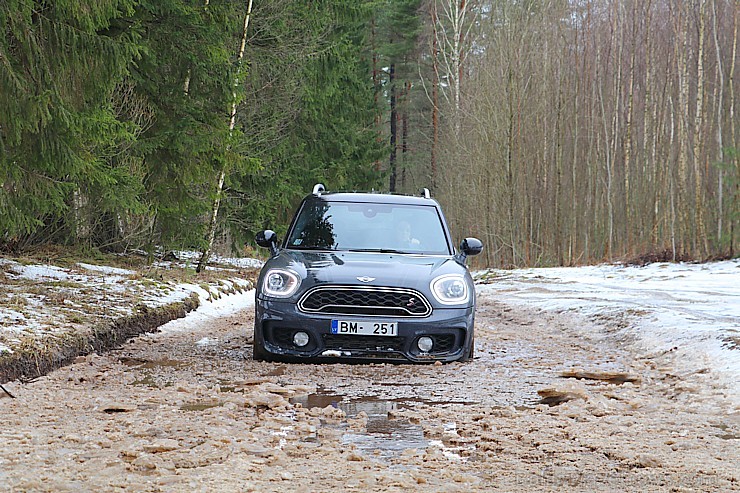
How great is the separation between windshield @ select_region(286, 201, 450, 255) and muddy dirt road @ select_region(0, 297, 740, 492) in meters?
1.44

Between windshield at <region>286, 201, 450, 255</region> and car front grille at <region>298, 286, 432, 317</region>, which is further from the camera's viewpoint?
windshield at <region>286, 201, 450, 255</region>

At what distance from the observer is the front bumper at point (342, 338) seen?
8.00 m

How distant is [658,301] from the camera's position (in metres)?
14.3

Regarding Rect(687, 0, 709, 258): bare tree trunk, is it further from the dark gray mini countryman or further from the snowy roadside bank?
the dark gray mini countryman

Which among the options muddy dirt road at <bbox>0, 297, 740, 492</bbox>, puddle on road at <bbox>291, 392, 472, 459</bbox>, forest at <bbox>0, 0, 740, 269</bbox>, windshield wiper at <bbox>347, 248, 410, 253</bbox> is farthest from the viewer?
forest at <bbox>0, 0, 740, 269</bbox>

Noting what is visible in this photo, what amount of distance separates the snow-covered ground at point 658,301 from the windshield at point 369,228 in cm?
289

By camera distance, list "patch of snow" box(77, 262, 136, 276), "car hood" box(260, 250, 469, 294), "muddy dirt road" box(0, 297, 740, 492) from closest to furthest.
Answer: "muddy dirt road" box(0, 297, 740, 492) < "car hood" box(260, 250, 469, 294) < "patch of snow" box(77, 262, 136, 276)

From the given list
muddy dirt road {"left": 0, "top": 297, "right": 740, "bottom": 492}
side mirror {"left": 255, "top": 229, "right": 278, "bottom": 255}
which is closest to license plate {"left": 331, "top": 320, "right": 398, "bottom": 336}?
muddy dirt road {"left": 0, "top": 297, "right": 740, "bottom": 492}

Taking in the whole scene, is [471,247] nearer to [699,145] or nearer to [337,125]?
[699,145]

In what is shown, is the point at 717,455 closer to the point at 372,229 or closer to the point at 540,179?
the point at 372,229

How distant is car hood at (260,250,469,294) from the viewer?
813 cm

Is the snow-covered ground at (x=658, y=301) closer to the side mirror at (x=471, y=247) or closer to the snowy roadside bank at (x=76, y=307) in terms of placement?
the side mirror at (x=471, y=247)

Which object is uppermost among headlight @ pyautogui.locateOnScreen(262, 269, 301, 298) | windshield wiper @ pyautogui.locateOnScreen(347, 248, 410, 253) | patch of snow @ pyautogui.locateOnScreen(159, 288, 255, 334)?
windshield wiper @ pyautogui.locateOnScreen(347, 248, 410, 253)

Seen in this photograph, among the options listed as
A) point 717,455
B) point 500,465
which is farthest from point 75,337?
point 717,455
